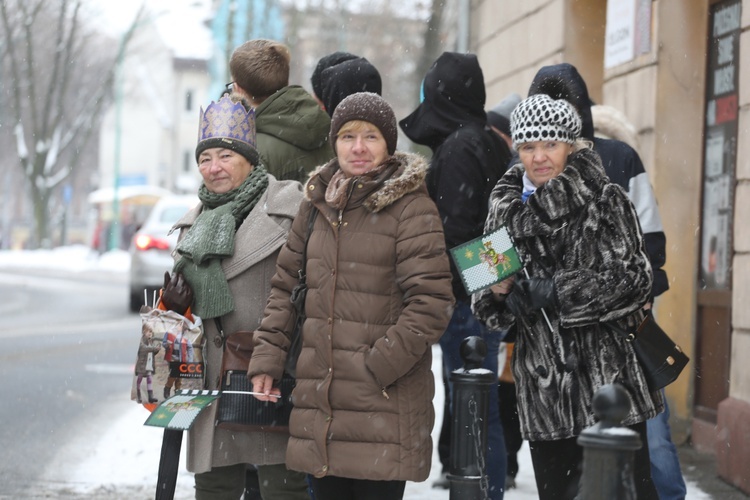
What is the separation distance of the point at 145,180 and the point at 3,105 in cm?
2314

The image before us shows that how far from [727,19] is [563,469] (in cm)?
466

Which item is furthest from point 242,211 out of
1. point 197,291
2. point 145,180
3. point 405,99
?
point 145,180

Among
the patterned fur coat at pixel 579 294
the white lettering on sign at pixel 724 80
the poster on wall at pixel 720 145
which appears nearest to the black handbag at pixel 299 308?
the patterned fur coat at pixel 579 294

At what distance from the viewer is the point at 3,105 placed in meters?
50.5

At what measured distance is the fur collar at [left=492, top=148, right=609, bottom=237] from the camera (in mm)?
4207

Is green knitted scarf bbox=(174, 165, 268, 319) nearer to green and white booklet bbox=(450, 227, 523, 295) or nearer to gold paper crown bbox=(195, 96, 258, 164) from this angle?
gold paper crown bbox=(195, 96, 258, 164)

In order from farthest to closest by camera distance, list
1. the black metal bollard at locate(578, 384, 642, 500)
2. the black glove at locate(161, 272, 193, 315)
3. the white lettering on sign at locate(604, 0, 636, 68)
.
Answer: the white lettering on sign at locate(604, 0, 636, 68), the black glove at locate(161, 272, 193, 315), the black metal bollard at locate(578, 384, 642, 500)

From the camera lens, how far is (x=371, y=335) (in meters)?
4.24

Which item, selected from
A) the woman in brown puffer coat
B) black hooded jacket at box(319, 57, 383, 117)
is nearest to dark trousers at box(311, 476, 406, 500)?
the woman in brown puffer coat

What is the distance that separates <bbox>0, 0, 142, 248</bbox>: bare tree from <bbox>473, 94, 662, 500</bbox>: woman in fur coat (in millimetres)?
39665

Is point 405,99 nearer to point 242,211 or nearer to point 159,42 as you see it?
point 159,42

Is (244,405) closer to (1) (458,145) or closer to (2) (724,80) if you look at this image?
(1) (458,145)

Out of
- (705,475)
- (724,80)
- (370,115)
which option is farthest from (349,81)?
(724,80)

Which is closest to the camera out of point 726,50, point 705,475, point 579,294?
point 579,294
